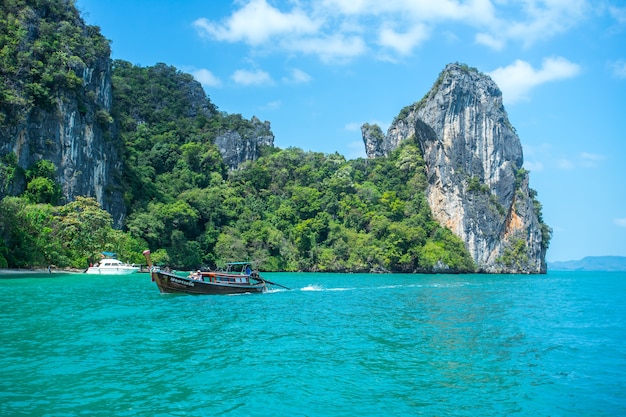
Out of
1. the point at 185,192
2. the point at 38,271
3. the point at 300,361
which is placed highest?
the point at 185,192

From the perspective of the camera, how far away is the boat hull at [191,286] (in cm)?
2958

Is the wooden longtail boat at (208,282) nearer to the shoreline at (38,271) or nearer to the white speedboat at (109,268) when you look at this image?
the shoreline at (38,271)

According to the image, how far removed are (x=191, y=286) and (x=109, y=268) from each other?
24.0 metres

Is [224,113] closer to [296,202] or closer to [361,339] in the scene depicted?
[296,202]

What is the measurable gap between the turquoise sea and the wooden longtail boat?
15.3 feet

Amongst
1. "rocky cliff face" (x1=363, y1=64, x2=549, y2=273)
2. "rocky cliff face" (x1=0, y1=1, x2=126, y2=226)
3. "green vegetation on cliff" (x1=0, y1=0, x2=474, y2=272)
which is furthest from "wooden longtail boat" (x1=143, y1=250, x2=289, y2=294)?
"rocky cliff face" (x1=363, y1=64, x2=549, y2=273)

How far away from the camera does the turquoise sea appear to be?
10172 millimetres

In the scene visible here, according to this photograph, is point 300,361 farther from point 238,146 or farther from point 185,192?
point 238,146

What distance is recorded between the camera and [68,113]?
54.5 m

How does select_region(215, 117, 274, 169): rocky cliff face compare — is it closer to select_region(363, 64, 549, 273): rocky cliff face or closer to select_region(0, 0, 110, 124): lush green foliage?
select_region(363, 64, 549, 273): rocky cliff face

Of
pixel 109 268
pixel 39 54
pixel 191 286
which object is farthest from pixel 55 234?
pixel 191 286

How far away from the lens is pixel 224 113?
105 meters

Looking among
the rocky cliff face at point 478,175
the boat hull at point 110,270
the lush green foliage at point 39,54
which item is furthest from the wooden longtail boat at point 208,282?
the rocky cliff face at point 478,175

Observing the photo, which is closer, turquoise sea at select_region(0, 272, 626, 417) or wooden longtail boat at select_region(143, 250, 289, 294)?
turquoise sea at select_region(0, 272, 626, 417)
